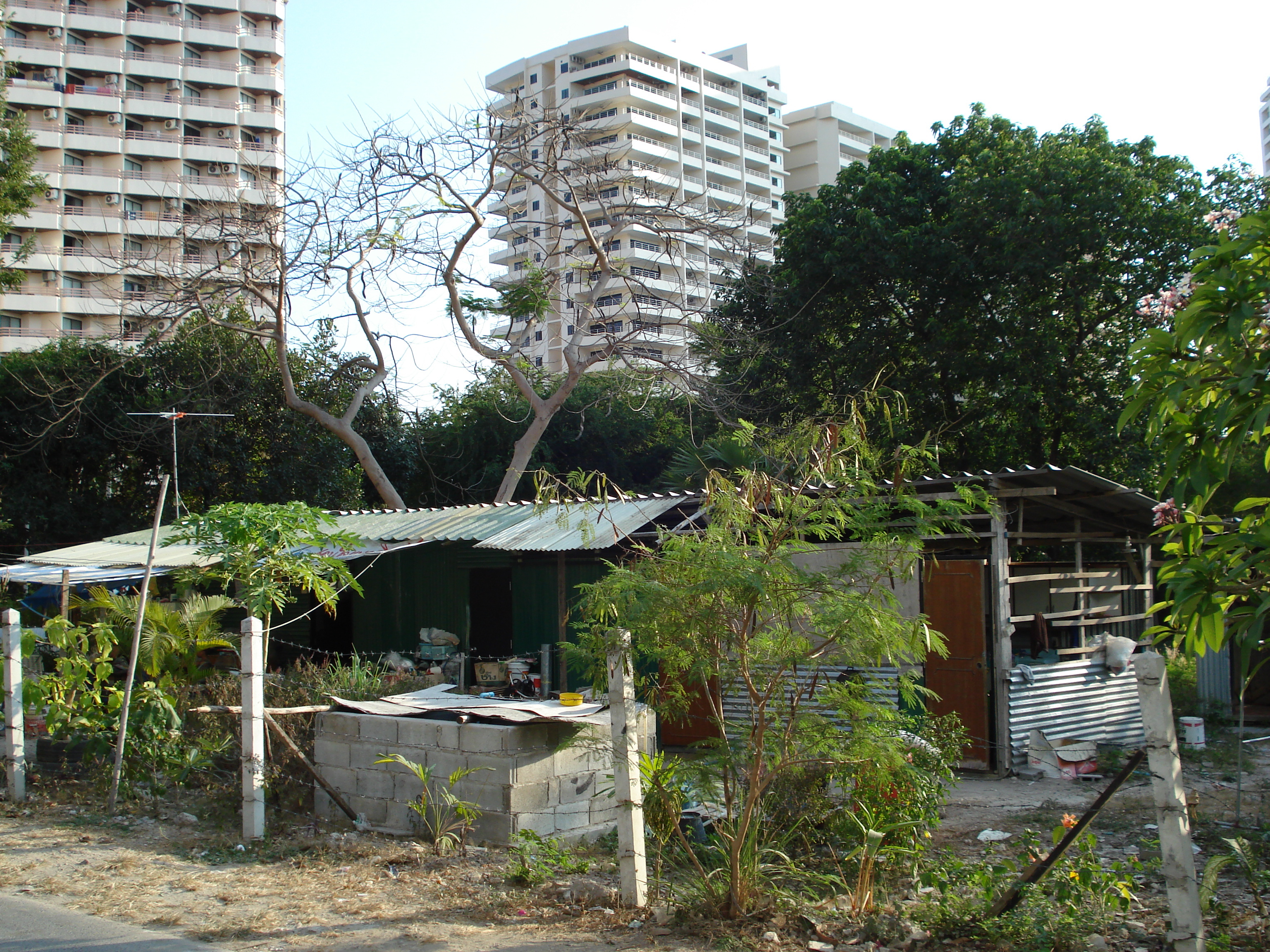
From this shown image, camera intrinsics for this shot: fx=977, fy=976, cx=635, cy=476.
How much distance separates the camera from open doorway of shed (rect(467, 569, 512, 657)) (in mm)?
12719

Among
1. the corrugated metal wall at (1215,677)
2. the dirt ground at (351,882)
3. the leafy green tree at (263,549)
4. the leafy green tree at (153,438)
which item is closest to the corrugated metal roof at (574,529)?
the leafy green tree at (263,549)

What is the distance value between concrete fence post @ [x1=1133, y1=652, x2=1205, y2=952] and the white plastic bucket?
22.3 feet

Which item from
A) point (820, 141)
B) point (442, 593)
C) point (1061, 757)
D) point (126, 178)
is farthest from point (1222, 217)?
point (820, 141)

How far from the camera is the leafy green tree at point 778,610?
468 centimetres

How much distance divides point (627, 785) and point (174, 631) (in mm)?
5858

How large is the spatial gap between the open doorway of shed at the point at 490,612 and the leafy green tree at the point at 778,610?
25.4ft

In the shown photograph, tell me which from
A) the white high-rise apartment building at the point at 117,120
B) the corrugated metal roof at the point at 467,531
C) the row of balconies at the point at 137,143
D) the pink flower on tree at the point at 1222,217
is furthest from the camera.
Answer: the row of balconies at the point at 137,143

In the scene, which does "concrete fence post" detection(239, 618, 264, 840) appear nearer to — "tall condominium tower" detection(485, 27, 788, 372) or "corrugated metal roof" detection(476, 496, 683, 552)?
"corrugated metal roof" detection(476, 496, 683, 552)

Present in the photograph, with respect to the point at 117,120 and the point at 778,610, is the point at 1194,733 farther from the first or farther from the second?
the point at 117,120

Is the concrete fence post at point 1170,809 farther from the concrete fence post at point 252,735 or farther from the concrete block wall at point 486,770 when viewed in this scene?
the concrete fence post at point 252,735

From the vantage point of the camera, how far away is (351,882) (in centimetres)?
578

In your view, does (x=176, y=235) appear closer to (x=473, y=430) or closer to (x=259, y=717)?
(x=473, y=430)

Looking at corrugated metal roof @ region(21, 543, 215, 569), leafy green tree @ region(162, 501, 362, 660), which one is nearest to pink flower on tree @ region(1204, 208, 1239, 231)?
leafy green tree @ region(162, 501, 362, 660)

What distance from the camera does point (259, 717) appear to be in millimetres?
6699
